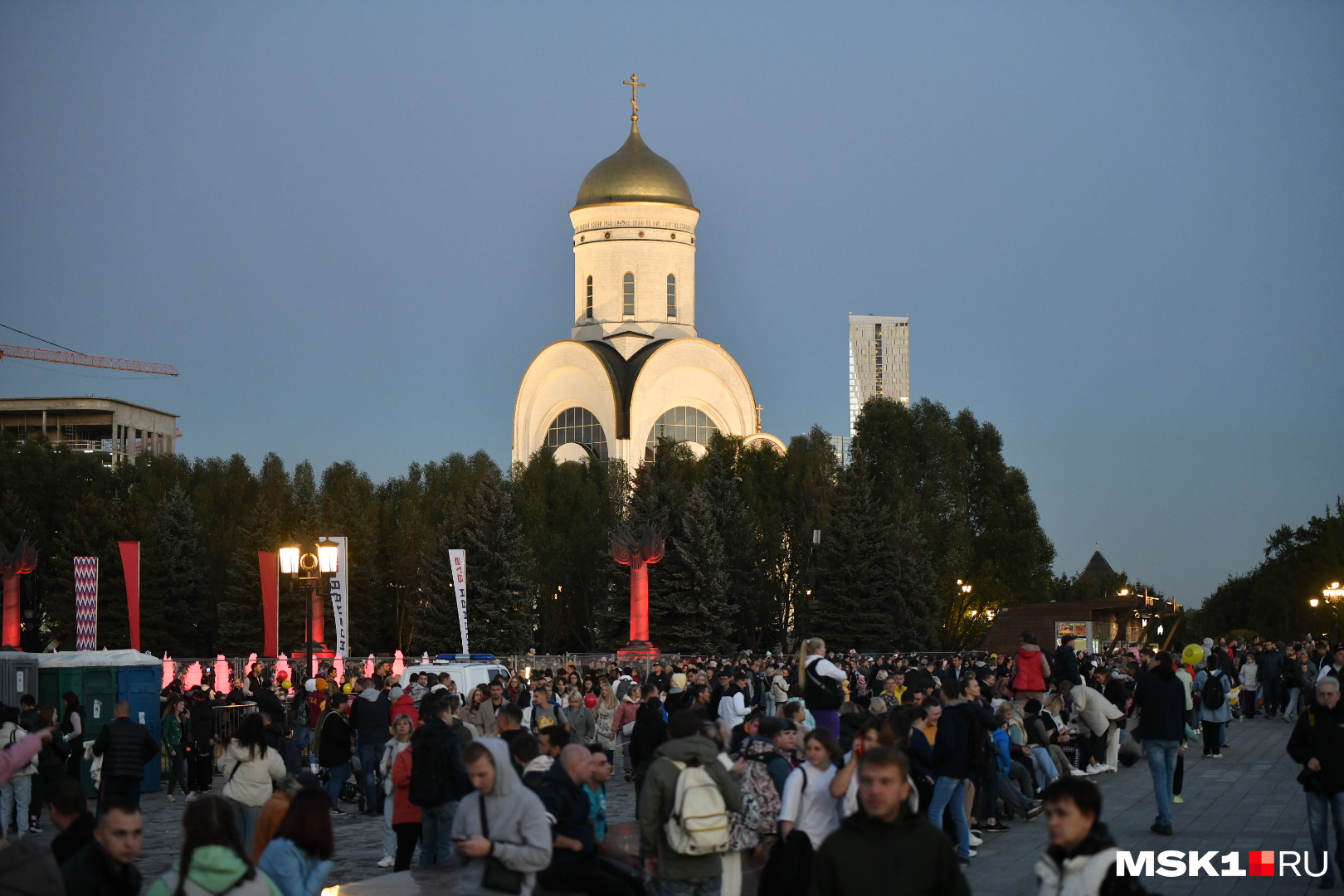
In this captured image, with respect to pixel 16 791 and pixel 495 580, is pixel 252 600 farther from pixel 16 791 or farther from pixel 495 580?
pixel 16 791

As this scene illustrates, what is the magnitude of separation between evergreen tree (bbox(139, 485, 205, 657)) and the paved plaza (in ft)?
93.5

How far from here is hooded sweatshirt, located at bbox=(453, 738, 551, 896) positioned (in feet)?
23.8

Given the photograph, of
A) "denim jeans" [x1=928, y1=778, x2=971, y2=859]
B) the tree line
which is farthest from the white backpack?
the tree line

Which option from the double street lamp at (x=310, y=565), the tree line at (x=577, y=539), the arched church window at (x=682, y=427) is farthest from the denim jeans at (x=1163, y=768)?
the arched church window at (x=682, y=427)

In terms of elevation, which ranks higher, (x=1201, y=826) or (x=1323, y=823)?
(x=1323, y=823)

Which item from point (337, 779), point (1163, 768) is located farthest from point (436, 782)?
point (1163, 768)

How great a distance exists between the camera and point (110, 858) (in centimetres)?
638

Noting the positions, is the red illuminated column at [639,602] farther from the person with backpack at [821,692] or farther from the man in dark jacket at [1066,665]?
the person with backpack at [821,692]

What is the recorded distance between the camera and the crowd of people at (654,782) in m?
5.99

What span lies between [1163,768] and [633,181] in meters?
50.7

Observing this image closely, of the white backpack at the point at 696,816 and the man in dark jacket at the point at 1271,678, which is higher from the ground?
the white backpack at the point at 696,816

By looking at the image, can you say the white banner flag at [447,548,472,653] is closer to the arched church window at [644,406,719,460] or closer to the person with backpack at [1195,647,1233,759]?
the person with backpack at [1195,647,1233,759]

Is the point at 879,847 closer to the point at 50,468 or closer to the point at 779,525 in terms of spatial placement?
the point at 779,525

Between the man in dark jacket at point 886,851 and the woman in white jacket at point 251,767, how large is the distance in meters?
5.43
